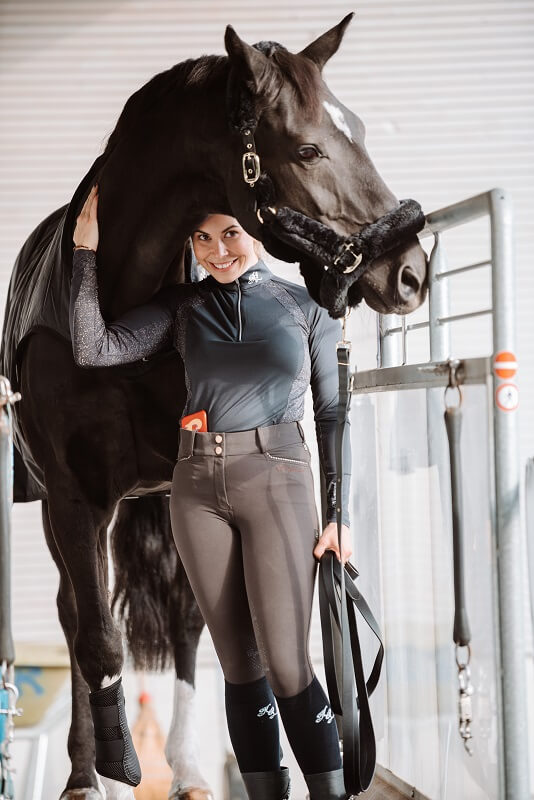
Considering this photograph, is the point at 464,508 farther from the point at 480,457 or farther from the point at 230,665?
the point at 230,665

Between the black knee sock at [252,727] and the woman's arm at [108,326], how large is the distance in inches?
25.7

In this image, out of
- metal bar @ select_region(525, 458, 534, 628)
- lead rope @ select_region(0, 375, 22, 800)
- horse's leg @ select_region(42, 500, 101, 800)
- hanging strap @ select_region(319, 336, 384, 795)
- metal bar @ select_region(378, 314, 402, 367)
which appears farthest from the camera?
horse's leg @ select_region(42, 500, 101, 800)

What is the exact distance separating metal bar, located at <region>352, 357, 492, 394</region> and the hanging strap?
0.44 feet

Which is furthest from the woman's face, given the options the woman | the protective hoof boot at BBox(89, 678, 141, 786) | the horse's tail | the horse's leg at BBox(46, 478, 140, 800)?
the horse's tail

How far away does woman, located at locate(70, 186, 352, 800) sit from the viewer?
142 cm

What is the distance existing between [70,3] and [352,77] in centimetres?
143

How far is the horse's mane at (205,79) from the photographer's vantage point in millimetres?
1379

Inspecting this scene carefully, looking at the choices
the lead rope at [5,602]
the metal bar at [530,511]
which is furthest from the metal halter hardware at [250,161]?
the metal bar at [530,511]

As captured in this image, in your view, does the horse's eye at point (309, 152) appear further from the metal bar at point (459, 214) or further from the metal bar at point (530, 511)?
the metal bar at point (530, 511)

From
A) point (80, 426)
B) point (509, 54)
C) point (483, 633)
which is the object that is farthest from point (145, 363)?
point (509, 54)

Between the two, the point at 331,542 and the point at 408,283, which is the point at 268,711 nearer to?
the point at 331,542

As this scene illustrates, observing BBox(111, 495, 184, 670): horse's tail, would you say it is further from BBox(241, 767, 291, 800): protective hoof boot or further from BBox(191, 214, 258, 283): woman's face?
BBox(191, 214, 258, 283): woman's face

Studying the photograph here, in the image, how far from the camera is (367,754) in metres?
1.47

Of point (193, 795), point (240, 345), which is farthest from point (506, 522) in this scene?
point (193, 795)
